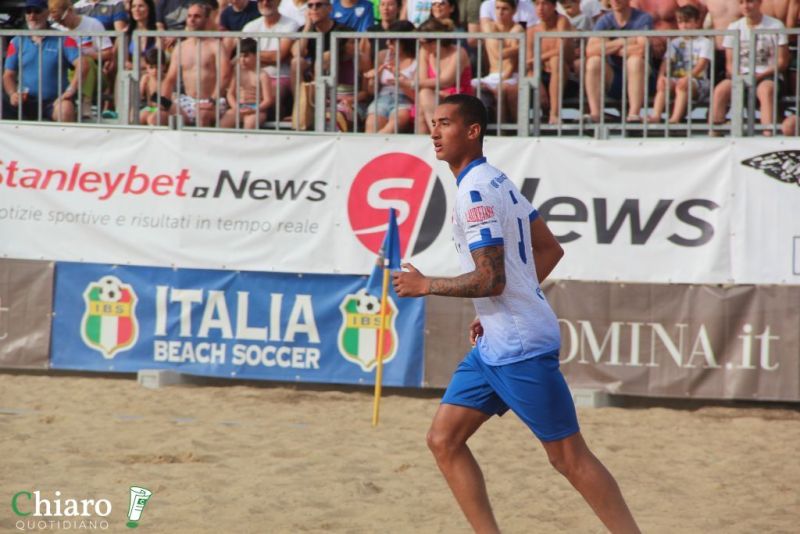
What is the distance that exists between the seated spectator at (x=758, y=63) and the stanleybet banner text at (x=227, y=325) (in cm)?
305

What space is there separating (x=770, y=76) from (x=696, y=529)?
15.8 ft

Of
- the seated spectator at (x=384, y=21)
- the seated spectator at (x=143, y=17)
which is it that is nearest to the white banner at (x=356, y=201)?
the seated spectator at (x=384, y=21)

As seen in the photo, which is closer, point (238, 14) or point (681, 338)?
point (681, 338)

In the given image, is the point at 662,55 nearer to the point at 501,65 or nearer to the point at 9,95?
the point at 501,65

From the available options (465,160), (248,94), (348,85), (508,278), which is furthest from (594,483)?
(248,94)

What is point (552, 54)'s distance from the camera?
34.2 ft

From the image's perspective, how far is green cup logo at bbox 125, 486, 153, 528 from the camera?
6.01 meters

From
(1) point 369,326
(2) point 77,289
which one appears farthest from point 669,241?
(2) point 77,289

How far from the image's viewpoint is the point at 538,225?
5.18 m

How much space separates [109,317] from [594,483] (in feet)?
22.6

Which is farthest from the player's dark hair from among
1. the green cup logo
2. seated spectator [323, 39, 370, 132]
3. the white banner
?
seated spectator [323, 39, 370, 132]

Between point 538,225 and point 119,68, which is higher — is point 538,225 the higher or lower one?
the lower one

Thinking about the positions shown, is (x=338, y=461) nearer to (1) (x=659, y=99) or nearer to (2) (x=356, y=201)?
(2) (x=356, y=201)

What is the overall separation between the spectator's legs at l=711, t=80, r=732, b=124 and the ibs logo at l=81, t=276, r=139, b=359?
206 inches
